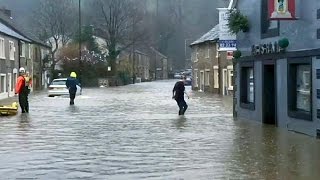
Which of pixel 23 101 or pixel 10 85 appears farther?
pixel 10 85

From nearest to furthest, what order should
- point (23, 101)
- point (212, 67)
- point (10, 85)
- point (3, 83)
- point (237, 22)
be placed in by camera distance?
point (237, 22) → point (23, 101) → point (3, 83) → point (10, 85) → point (212, 67)

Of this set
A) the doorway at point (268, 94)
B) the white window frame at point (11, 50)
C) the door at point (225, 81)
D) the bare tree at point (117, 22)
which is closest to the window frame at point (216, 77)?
the door at point (225, 81)

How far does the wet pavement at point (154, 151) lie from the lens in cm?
975

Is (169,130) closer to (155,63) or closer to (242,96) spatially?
(242,96)

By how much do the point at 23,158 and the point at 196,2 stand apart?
72.3 m

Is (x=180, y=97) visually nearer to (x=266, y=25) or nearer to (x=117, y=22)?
(x=266, y=25)

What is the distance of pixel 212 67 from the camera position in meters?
52.0

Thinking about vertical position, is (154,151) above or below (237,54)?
below

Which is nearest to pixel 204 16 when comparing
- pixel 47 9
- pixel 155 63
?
pixel 47 9

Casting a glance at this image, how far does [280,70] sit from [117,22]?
65215 millimetres

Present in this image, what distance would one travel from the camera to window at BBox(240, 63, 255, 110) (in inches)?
806

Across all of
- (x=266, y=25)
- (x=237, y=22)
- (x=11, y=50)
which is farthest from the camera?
(x=11, y=50)

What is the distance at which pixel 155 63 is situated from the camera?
4934 inches

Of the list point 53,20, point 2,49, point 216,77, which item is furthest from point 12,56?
point 53,20
